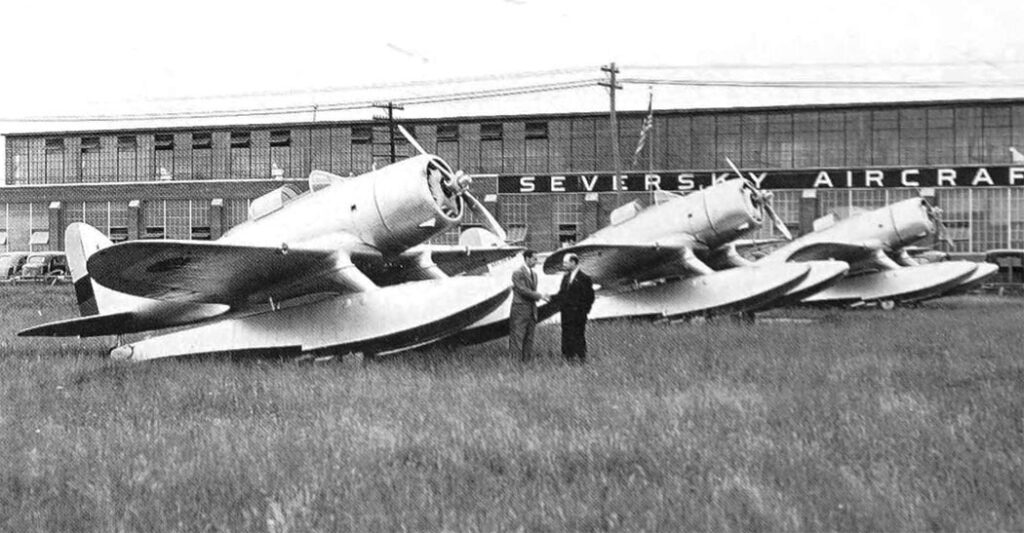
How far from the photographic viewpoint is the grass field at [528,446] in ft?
16.1

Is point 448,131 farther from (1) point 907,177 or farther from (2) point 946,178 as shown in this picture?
(2) point 946,178

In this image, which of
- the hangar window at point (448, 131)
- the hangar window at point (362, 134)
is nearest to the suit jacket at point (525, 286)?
the hangar window at point (448, 131)

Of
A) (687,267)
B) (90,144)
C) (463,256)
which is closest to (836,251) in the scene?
(687,267)

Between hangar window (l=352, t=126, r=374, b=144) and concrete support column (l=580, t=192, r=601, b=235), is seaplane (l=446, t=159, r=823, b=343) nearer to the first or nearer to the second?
concrete support column (l=580, t=192, r=601, b=235)

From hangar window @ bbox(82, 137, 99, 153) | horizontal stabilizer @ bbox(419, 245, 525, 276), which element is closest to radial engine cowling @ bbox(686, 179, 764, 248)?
horizontal stabilizer @ bbox(419, 245, 525, 276)

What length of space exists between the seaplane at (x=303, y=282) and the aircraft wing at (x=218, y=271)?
2cm

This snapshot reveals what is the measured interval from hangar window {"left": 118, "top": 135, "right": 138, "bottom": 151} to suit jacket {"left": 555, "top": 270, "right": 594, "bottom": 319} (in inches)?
1721

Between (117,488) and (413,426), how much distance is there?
2.23 meters

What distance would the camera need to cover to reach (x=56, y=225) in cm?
5116

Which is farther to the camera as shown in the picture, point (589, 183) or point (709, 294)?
point (589, 183)

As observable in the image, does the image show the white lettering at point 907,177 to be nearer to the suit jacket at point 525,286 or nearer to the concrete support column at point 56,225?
the suit jacket at point 525,286

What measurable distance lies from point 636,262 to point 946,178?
69.5ft

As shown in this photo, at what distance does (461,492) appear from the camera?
17.6 feet

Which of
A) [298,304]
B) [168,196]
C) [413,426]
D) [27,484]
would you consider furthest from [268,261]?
[168,196]
